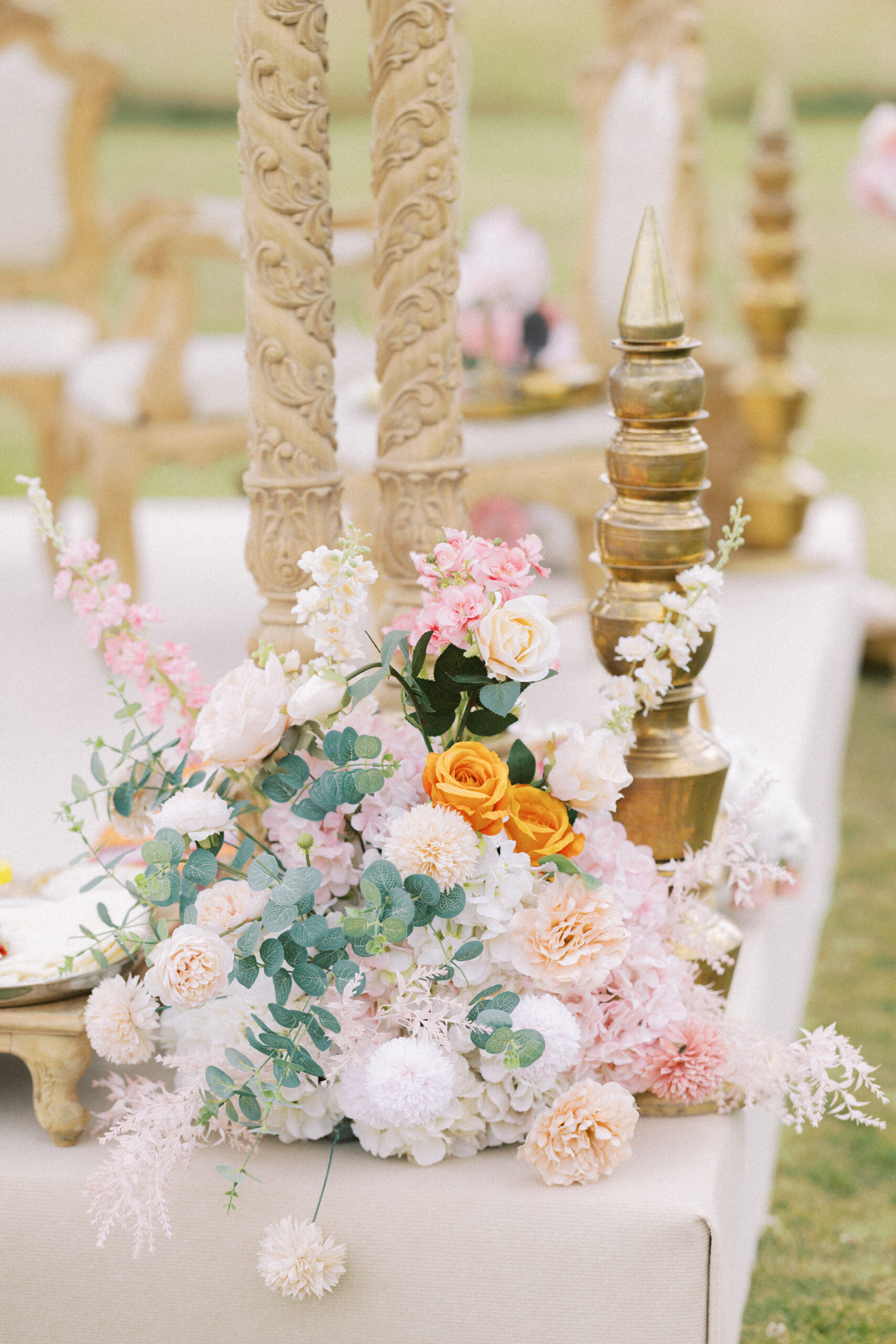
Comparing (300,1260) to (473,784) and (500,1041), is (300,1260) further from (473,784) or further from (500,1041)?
(473,784)

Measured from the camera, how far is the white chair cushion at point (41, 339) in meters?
3.26

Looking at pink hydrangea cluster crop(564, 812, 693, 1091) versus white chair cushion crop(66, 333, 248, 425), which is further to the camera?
white chair cushion crop(66, 333, 248, 425)

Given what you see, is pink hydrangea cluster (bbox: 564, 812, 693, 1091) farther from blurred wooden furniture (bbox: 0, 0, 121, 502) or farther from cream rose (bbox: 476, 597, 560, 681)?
blurred wooden furniture (bbox: 0, 0, 121, 502)

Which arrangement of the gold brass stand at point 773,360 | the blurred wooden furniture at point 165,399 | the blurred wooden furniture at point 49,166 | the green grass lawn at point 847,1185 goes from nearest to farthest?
the green grass lawn at point 847,1185 → the blurred wooden furniture at point 165,399 → the gold brass stand at point 773,360 → the blurred wooden furniture at point 49,166

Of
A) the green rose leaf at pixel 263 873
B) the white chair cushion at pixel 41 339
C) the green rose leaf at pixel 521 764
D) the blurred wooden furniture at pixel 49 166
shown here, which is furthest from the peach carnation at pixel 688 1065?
the blurred wooden furniture at pixel 49 166

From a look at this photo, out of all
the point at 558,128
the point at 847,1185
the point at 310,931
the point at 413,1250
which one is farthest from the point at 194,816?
the point at 558,128

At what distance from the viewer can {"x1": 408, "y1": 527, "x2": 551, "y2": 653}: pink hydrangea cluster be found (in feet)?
3.71

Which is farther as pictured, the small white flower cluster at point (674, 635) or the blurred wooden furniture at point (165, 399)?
the blurred wooden furniture at point (165, 399)

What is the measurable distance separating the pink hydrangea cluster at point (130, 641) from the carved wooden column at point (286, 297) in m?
0.10

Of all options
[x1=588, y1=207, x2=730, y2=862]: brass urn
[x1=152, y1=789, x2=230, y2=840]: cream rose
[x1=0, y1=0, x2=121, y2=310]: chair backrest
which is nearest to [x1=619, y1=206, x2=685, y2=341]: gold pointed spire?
[x1=588, y1=207, x2=730, y2=862]: brass urn

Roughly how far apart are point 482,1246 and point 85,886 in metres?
0.44

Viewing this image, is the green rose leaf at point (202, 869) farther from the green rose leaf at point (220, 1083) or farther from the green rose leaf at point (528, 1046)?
the green rose leaf at point (528, 1046)

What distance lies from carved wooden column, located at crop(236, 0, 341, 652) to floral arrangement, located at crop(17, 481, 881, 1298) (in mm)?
160

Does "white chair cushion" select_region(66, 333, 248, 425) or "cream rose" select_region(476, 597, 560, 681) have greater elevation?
"cream rose" select_region(476, 597, 560, 681)
